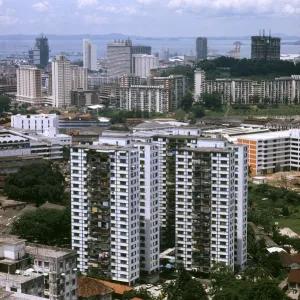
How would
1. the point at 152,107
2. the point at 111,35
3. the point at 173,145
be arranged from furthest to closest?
the point at 111,35 → the point at 152,107 → the point at 173,145

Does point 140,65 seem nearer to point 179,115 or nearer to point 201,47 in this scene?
point 201,47

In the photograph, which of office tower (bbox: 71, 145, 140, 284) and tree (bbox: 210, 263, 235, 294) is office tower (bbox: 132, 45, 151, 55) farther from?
tree (bbox: 210, 263, 235, 294)

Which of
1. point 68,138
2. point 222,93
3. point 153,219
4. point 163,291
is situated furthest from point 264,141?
point 222,93

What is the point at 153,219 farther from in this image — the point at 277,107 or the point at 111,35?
the point at 111,35

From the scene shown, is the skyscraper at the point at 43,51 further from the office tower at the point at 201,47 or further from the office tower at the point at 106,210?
the office tower at the point at 106,210

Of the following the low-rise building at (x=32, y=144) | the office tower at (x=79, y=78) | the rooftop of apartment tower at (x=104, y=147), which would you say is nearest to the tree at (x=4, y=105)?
the office tower at (x=79, y=78)

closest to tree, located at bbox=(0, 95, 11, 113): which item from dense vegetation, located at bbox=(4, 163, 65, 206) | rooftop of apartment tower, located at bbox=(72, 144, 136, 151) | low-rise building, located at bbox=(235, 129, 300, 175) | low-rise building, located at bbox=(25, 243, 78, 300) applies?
low-rise building, located at bbox=(235, 129, 300, 175)
